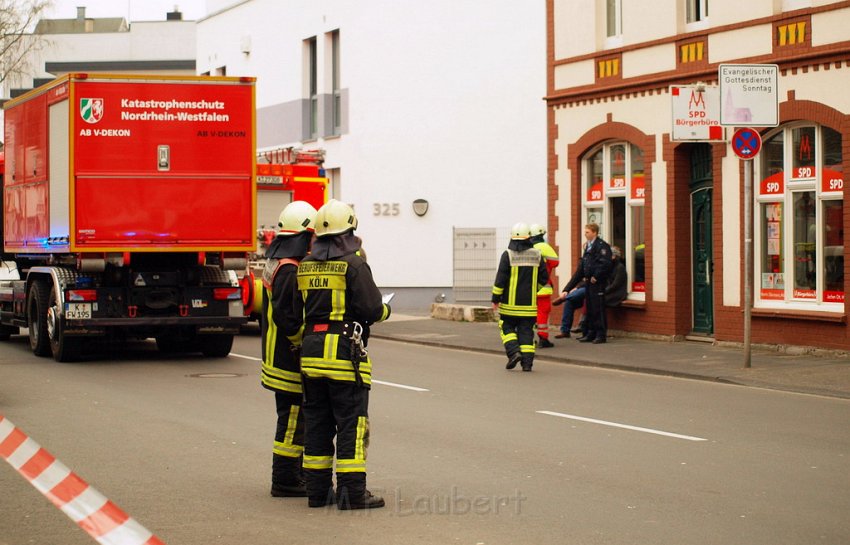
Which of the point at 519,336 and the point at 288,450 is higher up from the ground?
the point at 519,336

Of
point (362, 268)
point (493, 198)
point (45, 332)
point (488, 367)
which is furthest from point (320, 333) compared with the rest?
point (493, 198)

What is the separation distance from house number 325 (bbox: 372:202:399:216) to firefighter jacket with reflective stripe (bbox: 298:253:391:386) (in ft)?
74.3

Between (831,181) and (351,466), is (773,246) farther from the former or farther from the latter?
(351,466)

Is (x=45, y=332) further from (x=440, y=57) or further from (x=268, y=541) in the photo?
(x=440, y=57)

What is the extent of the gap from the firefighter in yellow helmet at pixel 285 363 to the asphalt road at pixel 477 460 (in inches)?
7.7

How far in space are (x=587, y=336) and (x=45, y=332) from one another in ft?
26.4

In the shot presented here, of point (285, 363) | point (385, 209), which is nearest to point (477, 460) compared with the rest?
point (285, 363)

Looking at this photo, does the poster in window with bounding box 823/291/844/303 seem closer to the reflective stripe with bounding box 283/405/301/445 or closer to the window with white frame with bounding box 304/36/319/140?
the reflective stripe with bounding box 283/405/301/445

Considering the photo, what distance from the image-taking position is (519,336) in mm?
15594

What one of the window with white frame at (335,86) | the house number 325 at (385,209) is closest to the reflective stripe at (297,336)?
the house number 325 at (385,209)

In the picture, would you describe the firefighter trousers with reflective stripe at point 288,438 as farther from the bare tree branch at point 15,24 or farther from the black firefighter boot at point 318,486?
the bare tree branch at point 15,24

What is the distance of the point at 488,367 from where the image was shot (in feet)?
54.0

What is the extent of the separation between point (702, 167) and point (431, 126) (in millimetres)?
11749

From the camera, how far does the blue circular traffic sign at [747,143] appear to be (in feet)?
50.8
